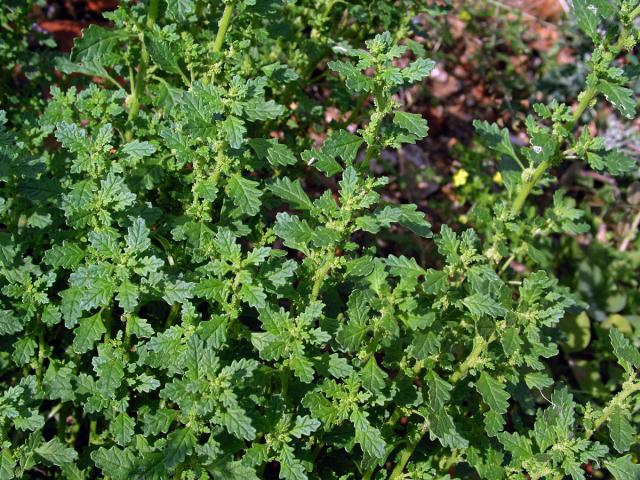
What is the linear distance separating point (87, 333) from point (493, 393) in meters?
1.55

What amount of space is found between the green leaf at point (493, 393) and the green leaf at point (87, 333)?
4.80ft

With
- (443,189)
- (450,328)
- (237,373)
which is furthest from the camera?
(443,189)

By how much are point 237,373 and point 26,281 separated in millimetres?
997

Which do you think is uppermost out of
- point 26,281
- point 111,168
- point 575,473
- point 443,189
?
point 111,168

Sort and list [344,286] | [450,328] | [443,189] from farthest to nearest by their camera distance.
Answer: [443,189], [344,286], [450,328]

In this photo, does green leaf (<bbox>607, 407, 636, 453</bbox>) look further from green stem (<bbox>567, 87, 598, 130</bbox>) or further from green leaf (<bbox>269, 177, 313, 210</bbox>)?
green leaf (<bbox>269, 177, 313, 210</bbox>)

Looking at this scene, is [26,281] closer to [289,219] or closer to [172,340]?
[172,340]

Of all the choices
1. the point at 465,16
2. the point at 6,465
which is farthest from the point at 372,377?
the point at 465,16

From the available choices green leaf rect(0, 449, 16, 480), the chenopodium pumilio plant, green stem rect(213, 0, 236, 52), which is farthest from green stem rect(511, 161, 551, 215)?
green leaf rect(0, 449, 16, 480)

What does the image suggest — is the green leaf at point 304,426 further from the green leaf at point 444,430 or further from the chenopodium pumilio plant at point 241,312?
the green leaf at point 444,430

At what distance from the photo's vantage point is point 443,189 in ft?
18.9

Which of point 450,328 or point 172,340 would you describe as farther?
point 450,328

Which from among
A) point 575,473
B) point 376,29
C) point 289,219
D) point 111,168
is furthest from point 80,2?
point 575,473

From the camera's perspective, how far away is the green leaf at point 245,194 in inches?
110
